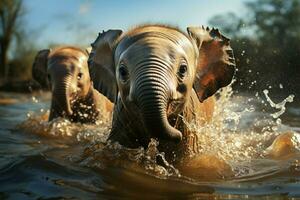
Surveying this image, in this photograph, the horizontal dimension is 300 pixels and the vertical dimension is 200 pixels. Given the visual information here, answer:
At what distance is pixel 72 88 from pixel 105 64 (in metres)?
3.37

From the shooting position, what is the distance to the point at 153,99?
165 inches

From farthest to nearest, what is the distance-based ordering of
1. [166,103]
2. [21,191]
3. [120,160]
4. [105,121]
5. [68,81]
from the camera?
[105,121], [68,81], [120,160], [21,191], [166,103]

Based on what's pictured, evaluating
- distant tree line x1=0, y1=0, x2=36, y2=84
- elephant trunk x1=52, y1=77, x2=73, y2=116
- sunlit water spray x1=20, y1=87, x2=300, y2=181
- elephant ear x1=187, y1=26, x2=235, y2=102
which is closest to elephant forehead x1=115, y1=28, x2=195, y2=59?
elephant ear x1=187, y1=26, x2=235, y2=102

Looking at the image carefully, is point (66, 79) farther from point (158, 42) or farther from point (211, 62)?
point (158, 42)

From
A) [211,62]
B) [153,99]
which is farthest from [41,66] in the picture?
[153,99]

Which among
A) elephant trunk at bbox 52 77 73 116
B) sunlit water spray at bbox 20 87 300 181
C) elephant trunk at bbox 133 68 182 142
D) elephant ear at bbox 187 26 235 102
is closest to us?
elephant trunk at bbox 133 68 182 142

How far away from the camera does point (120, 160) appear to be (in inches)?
215

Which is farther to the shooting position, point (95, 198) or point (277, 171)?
point (277, 171)

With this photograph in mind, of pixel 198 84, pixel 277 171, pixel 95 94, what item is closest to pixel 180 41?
pixel 198 84

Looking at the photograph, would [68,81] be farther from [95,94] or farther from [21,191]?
[21,191]

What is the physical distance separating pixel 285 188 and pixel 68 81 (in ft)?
16.1

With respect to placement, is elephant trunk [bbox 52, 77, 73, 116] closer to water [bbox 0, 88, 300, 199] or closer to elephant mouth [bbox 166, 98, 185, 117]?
water [bbox 0, 88, 300, 199]

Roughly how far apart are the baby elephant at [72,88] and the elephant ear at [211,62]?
12.0 feet

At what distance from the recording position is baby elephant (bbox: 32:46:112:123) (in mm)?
8898
